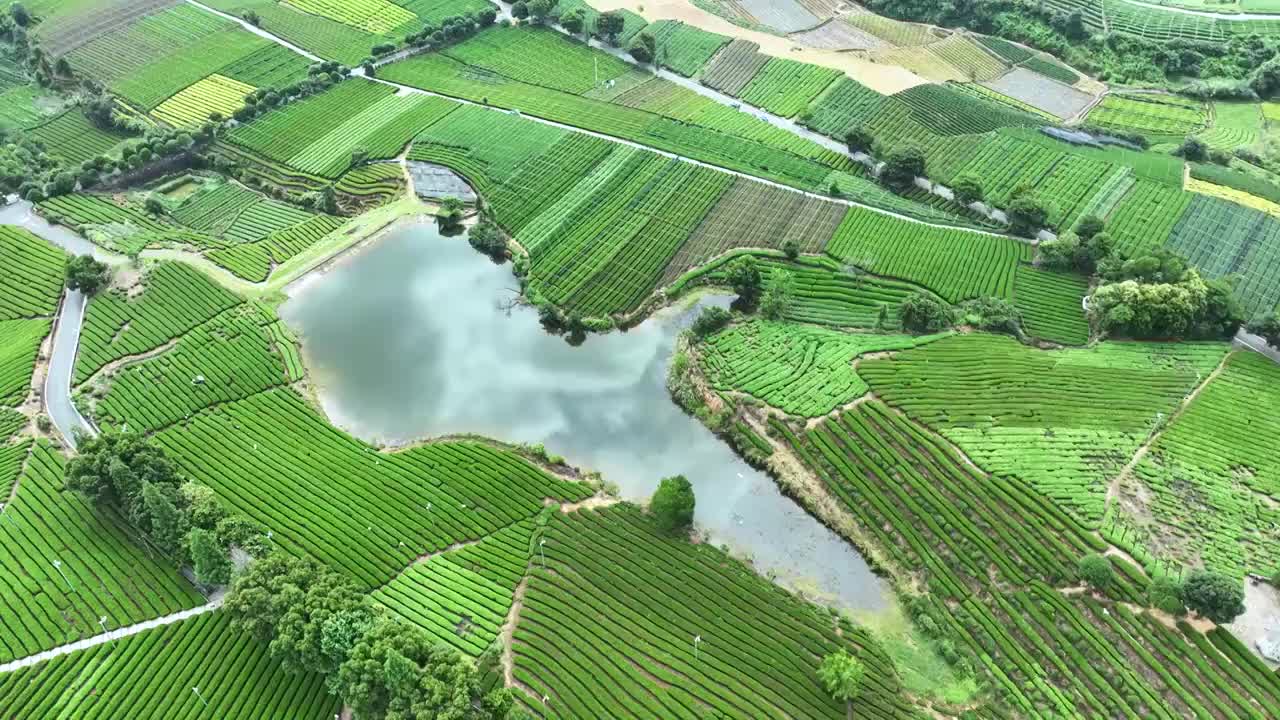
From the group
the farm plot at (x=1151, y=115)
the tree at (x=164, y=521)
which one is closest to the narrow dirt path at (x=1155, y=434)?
the farm plot at (x=1151, y=115)

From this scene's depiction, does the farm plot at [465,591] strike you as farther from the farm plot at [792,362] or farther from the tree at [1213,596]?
the tree at [1213,596]

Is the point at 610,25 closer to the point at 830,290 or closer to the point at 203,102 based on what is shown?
the point at 203,102

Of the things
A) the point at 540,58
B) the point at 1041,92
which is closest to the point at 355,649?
the point at 540,58

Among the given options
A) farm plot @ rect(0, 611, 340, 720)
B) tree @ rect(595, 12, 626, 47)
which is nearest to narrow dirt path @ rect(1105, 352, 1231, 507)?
farm plot @ rect(0, 611, 340, 720)

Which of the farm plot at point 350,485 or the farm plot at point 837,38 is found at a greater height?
the farm plot at point 837,38

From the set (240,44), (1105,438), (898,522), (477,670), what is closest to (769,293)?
(898,522)

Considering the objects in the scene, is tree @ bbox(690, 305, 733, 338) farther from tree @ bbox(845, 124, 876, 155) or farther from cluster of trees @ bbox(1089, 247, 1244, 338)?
cluster of trees @ bbox(1089, 247, 1244, 338)
